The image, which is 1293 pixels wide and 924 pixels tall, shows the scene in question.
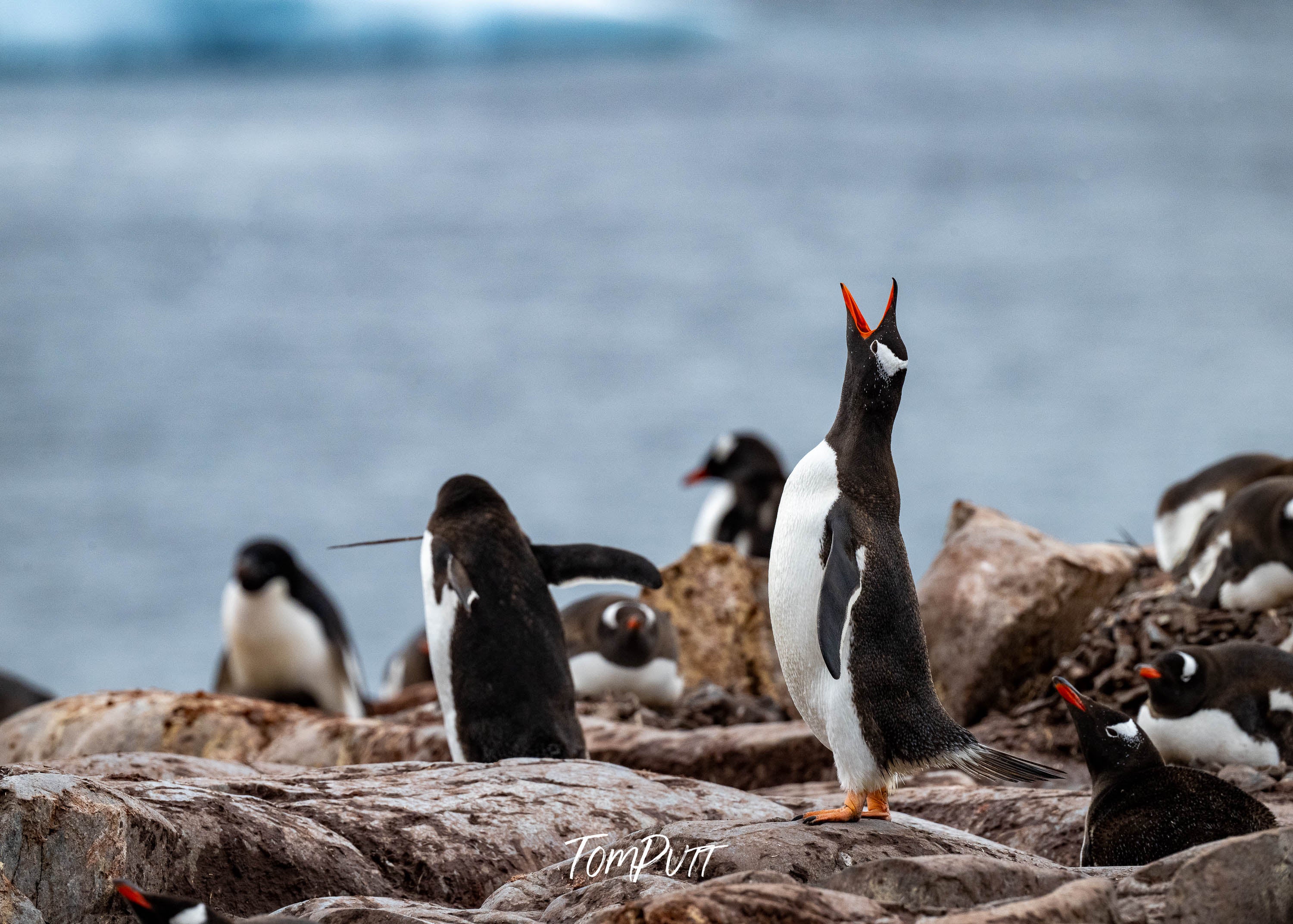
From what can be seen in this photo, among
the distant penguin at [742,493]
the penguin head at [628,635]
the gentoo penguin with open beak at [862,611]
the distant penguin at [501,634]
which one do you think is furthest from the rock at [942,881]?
the distant penguin at [742,493]

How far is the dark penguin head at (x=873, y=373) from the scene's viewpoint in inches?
141

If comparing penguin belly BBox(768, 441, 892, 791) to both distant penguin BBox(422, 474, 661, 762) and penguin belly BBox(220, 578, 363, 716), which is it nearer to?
distant penguin BBox(422, 474, 661, 762)

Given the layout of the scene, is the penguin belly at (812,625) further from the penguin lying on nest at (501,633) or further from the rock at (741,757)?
the rock at (741,757)

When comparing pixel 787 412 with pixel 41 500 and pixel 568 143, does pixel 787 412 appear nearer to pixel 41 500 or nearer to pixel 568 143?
pixel 41 500

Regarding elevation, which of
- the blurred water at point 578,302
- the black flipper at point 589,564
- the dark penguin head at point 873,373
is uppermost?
the blurred water at point 578,302

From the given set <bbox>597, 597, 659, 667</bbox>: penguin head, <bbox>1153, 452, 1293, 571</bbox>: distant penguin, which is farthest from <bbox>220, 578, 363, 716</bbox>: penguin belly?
<bbox>1153, 452, 1293, 571</bbox>: distant penguin

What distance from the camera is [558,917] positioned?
Result: 9.90 ft

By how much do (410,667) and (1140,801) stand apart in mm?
8144

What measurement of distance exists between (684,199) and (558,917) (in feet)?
137

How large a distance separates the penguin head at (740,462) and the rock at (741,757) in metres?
5.69

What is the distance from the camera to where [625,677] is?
269 inches

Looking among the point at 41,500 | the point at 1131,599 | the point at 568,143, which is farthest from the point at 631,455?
the point at 568,143

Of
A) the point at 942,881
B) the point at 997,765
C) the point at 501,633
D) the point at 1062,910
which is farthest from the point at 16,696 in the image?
the point at 1062,910

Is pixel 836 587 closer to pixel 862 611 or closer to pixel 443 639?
pixel 862 611
